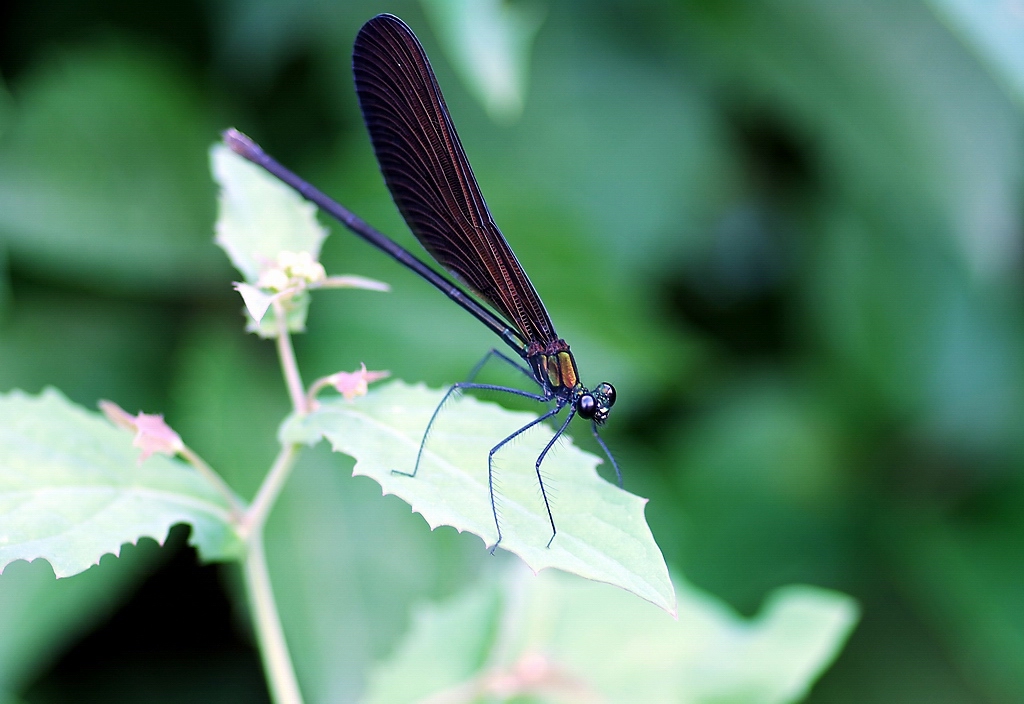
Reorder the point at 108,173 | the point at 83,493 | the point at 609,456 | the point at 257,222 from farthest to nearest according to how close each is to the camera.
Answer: the point at 108,173
the point at 609,456
the point at 257,222
the point at 83,493

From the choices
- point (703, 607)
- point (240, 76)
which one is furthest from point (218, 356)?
point (703, 607)

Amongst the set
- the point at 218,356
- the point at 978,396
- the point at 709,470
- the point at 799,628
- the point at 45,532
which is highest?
the point at 978,396

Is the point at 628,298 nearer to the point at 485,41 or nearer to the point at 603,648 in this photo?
the point at 485,41

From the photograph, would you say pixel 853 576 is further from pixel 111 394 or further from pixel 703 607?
pixel 111 394

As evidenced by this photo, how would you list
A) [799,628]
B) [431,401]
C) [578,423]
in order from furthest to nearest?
[578,423] → [799,628] → [431,401]

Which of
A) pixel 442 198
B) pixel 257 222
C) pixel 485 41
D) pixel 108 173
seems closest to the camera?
pixel 257 222

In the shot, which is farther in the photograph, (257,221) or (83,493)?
(257,221)

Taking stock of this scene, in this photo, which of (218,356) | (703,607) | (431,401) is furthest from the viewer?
(218,356)

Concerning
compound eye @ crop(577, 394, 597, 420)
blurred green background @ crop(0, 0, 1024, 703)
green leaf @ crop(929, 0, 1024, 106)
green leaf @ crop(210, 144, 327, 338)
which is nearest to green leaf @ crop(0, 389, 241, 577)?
green leaf @ crop(210, 144, 327, 338)

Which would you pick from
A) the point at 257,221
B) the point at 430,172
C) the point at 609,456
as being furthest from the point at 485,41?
the point at 609,456
